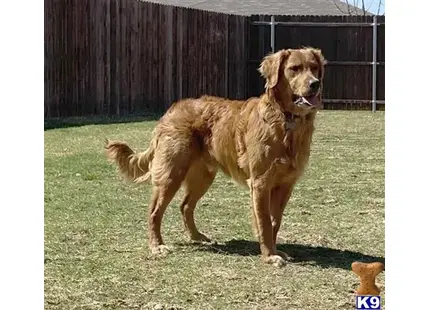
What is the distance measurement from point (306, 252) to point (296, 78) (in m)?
0.97

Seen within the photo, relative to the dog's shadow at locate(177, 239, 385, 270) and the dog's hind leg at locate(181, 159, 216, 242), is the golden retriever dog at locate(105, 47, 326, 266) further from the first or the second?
the dog's shadow at locate(177, 239, 385, 270)

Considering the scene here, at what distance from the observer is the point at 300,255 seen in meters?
4.84

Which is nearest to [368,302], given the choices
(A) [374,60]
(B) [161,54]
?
(A) [374,60]

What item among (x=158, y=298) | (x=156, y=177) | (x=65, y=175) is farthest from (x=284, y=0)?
(x=158, y=298)

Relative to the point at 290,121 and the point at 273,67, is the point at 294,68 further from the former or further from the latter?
the point at 290,121

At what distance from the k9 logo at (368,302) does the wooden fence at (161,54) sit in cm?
331

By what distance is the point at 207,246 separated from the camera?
503 centimetres

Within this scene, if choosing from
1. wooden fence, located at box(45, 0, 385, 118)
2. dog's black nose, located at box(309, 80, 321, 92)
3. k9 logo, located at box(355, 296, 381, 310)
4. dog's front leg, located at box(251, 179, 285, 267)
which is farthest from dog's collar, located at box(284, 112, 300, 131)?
wooden fence, located at box(45, 0, 385, 118)

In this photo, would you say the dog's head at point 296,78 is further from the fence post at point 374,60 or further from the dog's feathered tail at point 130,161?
the fence post at point 374,60

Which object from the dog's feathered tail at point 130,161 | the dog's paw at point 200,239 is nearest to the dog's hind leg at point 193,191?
the dog's paw at point 200,239

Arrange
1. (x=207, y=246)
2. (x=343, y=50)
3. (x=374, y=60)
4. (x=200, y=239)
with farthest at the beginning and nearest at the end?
(x=343, y=50)
(x=374, y=60)
(x=200, y=239)
(x=207, y=246)
